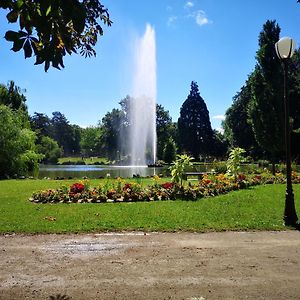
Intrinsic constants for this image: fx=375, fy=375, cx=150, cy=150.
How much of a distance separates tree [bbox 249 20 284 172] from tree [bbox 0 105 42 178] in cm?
1959

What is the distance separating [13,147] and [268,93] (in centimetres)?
2133

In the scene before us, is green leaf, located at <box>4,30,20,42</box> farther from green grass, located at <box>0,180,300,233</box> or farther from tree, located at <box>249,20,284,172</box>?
tree, located at <box>249,20,284,172</box>

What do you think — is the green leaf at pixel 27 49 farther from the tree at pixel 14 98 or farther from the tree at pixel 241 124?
the tree at pixel 241 124

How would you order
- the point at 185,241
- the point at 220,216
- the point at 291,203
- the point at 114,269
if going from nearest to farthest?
the point at 114,269 < the point at 185,241 < the point at 291,203 < the point at 220,216

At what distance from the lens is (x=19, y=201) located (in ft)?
44.0

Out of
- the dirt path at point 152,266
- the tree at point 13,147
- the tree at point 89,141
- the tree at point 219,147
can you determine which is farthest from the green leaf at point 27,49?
the tree at point 89,141

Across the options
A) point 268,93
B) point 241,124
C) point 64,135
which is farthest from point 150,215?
point 64,135

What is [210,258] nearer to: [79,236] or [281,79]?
[79,236]

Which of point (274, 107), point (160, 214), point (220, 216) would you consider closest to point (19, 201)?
point (160, 214)

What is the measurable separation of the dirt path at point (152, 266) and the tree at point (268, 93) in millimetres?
23696

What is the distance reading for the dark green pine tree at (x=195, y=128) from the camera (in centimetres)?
7538

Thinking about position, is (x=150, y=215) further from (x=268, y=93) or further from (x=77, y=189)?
(x=268, y=93)

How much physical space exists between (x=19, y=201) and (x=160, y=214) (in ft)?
18.8

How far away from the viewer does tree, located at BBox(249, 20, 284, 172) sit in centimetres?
2986
